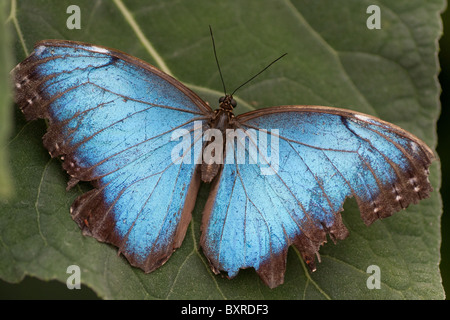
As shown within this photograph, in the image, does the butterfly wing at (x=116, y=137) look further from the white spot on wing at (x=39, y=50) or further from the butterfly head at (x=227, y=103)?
the butterfly head at (x=227, y=103)

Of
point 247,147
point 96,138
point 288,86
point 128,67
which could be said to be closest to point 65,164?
point 96,138

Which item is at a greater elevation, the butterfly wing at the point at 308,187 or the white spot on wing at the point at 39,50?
the white spot on wing at the point at 39,50

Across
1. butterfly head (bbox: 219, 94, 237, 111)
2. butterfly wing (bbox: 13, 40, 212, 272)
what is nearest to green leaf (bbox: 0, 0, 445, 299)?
butterfly wing (bbox: 13, 40, 212, 272)

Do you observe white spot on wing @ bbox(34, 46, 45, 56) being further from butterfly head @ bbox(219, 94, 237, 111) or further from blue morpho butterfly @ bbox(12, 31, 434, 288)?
butterfly head @ bbox(219, 94, 237, 111)

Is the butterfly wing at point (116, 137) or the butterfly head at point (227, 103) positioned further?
the butterfly head at point (227, 103)

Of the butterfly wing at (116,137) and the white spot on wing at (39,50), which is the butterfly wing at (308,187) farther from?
the white spot on wing at (39,50)

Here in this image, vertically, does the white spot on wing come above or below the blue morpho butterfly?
above

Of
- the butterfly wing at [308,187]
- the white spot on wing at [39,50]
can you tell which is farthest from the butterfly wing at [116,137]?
the butterfly wing at [308,187]

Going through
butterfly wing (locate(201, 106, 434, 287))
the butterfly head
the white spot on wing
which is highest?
the white spot on wing

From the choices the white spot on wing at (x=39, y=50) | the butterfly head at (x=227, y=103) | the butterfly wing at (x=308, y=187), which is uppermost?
the white spot on wing at (x=39, y=50)
